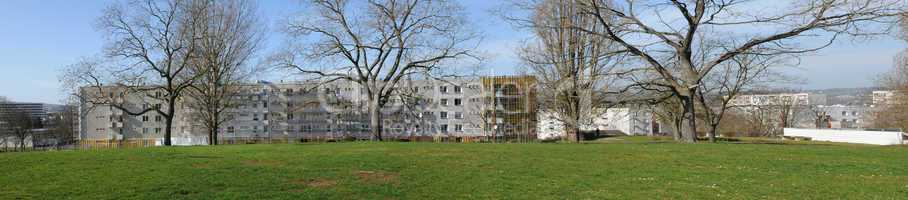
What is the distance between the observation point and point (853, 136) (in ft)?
140

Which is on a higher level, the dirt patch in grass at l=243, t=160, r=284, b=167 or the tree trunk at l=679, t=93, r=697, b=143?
the tree trunk at l=679, t=93, r=697, b=143

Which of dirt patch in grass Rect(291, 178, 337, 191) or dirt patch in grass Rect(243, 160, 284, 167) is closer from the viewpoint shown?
dirt patch in grass Rect(291, 178, 337, 191)

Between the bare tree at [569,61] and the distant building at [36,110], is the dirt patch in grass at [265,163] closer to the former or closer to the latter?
the bare tree at [569,61]

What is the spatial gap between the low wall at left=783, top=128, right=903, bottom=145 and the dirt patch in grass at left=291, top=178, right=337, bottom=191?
36974 millimetres

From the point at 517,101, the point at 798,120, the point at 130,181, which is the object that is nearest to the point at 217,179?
the point at 130,181

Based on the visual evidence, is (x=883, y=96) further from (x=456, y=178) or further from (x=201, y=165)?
(x=201, y=165)

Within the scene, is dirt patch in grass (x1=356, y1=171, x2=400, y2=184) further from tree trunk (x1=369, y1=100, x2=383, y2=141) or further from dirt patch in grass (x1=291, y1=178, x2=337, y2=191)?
tree trunk (x1=369, y1=100, x2=383, y2=141)

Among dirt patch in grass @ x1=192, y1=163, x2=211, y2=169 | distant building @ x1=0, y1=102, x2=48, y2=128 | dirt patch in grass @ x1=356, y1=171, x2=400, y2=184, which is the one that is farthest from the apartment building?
dirt patch in grass @ x1=356, y1=171, x2=400, y2=184

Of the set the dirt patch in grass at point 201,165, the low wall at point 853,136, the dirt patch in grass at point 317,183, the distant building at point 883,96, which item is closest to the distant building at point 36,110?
the dirt patch in grass at point 201,165

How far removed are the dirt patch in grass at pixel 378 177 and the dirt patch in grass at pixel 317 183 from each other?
52cm

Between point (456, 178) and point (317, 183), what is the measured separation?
211 centimetres

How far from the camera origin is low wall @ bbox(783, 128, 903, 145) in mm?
37000

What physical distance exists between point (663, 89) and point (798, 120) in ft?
221

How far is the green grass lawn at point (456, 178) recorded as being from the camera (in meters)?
7.47
